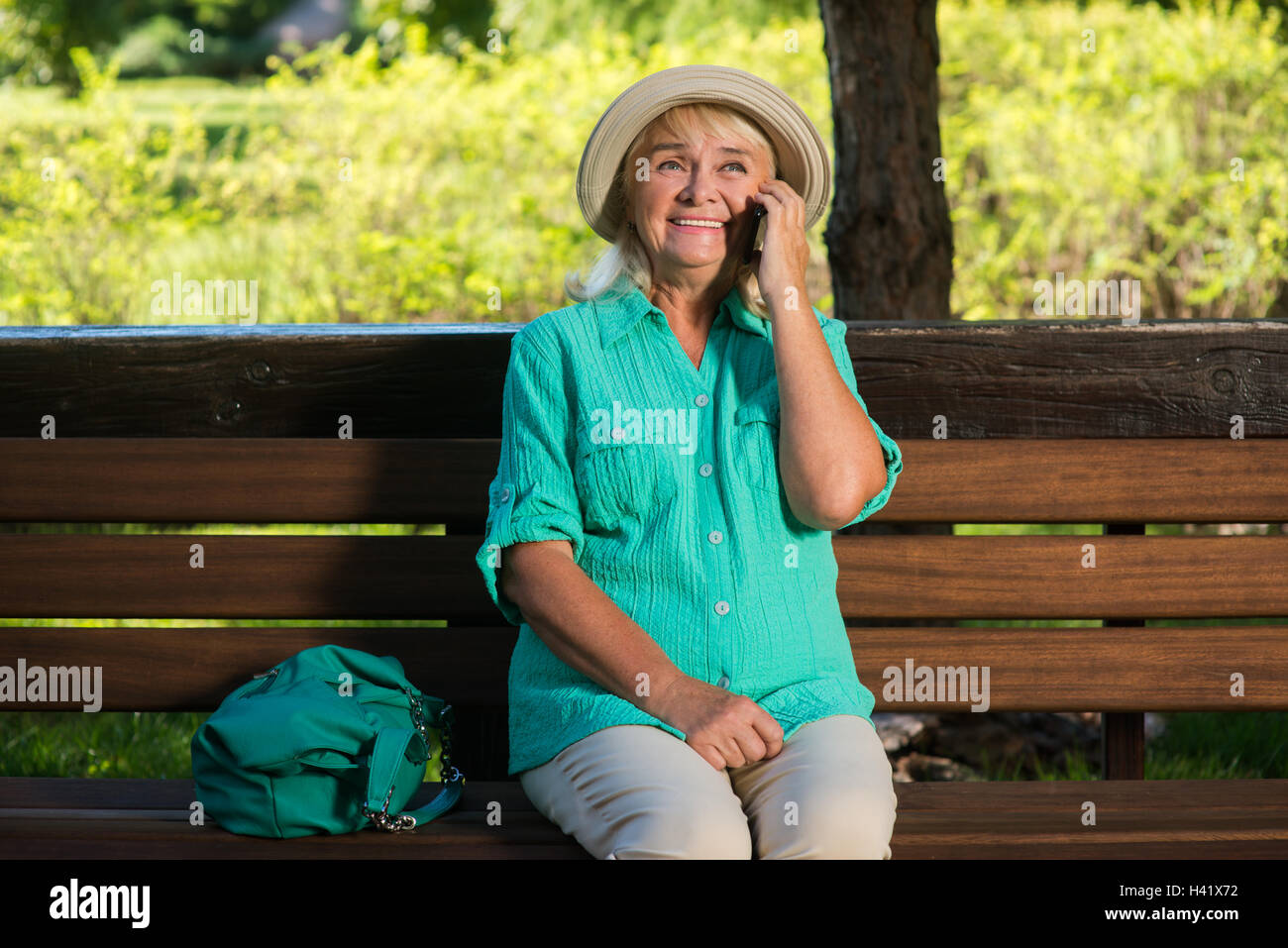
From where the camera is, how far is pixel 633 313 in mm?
2611

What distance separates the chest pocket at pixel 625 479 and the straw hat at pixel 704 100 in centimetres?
54

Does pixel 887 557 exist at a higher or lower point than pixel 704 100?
lower

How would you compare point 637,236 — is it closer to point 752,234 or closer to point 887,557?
point 752,234

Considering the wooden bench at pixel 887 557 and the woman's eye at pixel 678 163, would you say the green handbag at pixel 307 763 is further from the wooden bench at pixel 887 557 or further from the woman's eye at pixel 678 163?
the woman's eye at pixel 678 163

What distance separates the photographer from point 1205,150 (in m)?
7.22

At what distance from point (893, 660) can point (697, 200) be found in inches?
43.3

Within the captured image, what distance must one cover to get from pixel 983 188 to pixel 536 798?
5.61 m

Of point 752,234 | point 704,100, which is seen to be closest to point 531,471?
point 752,234

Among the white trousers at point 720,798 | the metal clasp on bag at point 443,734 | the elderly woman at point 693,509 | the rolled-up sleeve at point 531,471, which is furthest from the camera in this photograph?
the metal clasp on bag at point 443,734

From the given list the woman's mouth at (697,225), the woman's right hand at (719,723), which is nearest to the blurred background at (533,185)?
the woman's mouth at (697,225)

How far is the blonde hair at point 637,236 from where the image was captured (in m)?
2.62

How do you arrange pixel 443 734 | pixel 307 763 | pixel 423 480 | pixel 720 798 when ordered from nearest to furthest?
pixel 720 798, pixel 307 763, pixel 443 734, pixel 423 480

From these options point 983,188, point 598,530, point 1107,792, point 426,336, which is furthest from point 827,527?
point 983,188

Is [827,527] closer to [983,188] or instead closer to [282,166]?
[983,188]
